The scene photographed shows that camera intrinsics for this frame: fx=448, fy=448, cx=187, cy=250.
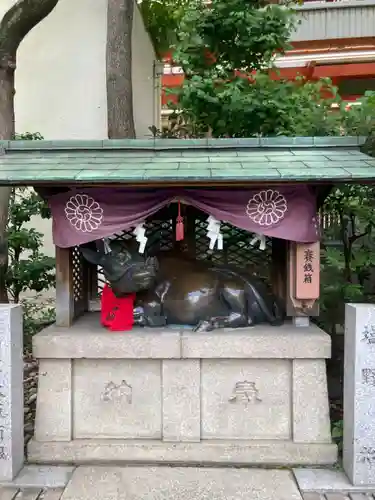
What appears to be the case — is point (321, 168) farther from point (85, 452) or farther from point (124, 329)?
point (85, 452)

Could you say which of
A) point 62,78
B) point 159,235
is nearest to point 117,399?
point 159,235

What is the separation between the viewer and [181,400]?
14.8 feet

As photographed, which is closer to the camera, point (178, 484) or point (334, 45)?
point (178, 484)

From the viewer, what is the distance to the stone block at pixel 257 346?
4418 mm

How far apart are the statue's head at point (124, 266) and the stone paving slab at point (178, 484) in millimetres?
1748

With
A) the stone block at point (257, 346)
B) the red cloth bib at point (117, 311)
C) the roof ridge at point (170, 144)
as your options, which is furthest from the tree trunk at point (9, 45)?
the stone block at point (257, 346)

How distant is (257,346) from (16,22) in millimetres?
6044

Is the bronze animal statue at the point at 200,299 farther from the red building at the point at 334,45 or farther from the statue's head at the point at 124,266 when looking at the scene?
the red building at the point at 334,45

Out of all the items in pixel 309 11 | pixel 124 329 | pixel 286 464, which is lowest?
pixel 286 464

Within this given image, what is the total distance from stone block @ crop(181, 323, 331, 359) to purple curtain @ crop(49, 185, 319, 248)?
1.00 metres

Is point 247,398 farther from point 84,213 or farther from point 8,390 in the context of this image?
point 84,213

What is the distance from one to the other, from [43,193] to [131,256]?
1.14 metres

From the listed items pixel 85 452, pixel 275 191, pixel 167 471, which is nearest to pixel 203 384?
pixel 167 471

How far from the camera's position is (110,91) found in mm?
7930
